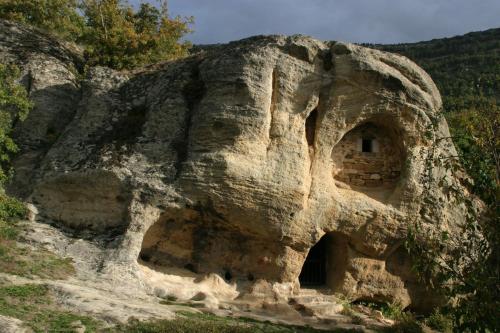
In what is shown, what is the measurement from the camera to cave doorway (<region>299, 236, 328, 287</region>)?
14.4m

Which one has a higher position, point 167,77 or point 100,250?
point 167,77

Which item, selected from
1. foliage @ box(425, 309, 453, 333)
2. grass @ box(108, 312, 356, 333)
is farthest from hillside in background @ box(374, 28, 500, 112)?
grass @ box(108, 312, 356, 333)

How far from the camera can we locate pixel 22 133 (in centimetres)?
1441

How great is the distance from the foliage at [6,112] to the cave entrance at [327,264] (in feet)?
24.0

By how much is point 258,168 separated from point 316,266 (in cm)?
335

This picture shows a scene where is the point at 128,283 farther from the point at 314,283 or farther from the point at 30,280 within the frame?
the point at 314,283

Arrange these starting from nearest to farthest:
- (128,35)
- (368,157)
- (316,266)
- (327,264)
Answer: (327,264) < (316,266) < (368,157) < (128,35)

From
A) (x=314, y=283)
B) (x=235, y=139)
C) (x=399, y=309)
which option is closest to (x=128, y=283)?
(x=235, y=139)

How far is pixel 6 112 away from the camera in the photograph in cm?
1341

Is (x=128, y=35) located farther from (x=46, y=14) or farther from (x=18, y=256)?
(x=18, y=256)

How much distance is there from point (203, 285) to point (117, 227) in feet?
7.28

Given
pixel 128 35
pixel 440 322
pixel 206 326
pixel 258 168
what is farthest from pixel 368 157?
pixel 128 35

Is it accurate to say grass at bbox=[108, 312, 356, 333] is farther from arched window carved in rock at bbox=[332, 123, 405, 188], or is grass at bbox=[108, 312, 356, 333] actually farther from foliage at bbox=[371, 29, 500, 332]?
arched window carved in rock at bbox=[332, 123, 405, 188]

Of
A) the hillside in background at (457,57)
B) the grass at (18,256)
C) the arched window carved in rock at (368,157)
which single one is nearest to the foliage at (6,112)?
the grass at (18,256)
